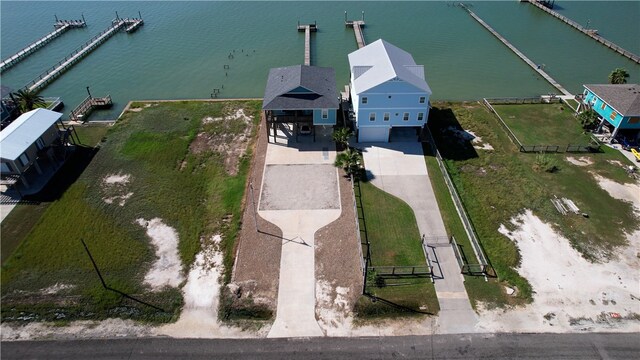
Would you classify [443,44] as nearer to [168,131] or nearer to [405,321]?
[168,131]

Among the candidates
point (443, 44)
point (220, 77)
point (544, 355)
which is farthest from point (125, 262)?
point (443, 44)

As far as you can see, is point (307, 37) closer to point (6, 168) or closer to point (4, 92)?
point (4, 92)

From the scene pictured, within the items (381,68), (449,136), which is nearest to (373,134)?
(381,68)

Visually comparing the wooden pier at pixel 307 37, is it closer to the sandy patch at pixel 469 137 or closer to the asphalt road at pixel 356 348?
the sandy patch at pixel 469 137

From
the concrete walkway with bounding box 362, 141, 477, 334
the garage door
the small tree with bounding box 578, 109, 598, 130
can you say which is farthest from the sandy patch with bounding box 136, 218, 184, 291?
the small tree with bounding box 578, 109, 598, 130

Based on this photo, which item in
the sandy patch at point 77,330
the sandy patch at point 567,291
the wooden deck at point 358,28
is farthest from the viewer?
the wooden deck at point 358,28

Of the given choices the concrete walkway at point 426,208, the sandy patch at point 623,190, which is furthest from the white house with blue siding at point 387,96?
the sandy patch at point 623,190

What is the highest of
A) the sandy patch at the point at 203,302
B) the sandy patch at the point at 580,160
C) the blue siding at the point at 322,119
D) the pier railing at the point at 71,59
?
the blue siding at the point at 322,119
